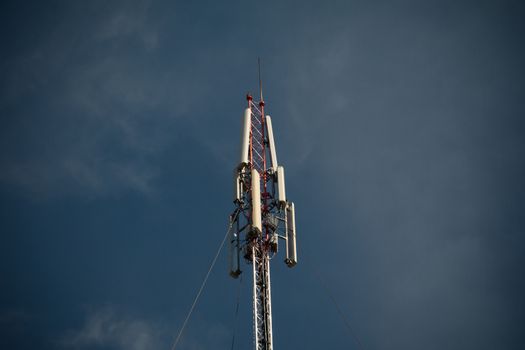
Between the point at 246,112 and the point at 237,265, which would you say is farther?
the point at 246,112

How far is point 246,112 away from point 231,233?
37.7 ft

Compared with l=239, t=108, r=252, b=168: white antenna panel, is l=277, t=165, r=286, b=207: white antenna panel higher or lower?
lower

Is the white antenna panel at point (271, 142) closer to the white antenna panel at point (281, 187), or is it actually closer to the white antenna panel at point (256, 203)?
the white antenna panel at point (281, 187)

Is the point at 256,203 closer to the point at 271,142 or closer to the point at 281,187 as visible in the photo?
the point at 281,187

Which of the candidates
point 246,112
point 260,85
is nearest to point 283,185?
point 246,112

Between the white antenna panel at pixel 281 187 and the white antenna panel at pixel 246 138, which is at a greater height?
the white antenna panel at pixel 246 138

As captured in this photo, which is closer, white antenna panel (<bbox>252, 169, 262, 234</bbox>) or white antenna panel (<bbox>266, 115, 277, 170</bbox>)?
white antenna panel (<bbox>252, 169, 262, 234</bbox>)

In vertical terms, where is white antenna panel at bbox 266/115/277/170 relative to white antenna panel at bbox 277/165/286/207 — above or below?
above

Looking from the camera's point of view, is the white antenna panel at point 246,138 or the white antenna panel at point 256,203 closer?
the white antenna panel at point 256,203

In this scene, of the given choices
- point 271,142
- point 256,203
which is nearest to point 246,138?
point 271,142

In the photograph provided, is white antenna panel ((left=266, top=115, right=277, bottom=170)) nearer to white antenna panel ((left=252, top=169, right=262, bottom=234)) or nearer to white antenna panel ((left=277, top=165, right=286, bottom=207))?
white antenna panel ((left=277, top=165, right=286, bottom=207))

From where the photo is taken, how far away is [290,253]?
5659 cm

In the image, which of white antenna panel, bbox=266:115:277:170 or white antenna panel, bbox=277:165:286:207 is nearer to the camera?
white antenna panel, bbox=277:165:286:207

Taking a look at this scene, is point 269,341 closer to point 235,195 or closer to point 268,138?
point 235,195
